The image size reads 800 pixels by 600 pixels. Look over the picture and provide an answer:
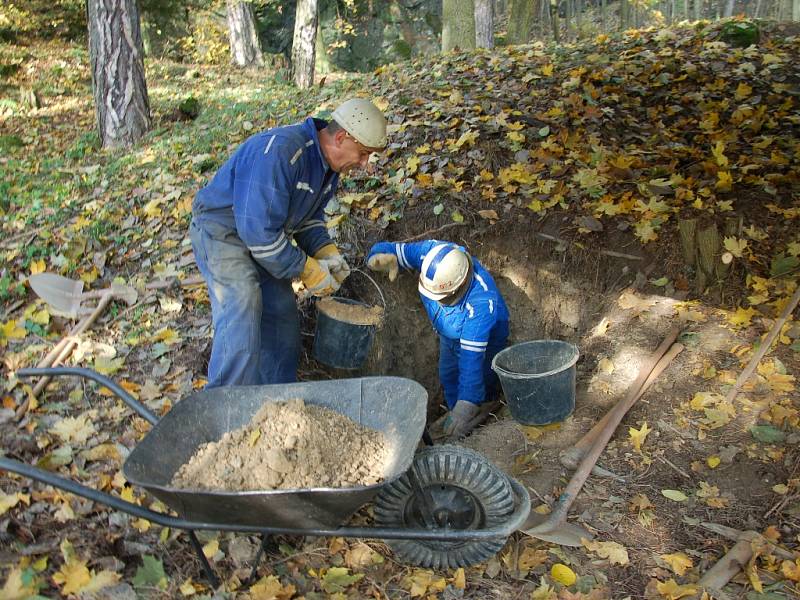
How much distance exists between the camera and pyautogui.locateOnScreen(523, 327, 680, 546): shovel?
119 inches

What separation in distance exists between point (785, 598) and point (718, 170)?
3954mm

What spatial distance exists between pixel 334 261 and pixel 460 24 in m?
8.34

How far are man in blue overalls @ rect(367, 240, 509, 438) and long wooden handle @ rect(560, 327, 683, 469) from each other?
3.30 feet

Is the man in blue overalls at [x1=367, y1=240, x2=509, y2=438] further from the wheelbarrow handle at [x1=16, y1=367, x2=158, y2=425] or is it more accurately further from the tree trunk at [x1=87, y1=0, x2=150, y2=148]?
the tree trunk at [x1=87, y1=0, x2=150, y2=148]

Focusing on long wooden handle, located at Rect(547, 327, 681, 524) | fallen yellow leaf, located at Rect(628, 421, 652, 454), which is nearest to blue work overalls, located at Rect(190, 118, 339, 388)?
long wooden handle, located at Rect(547, 327, 681, 524)

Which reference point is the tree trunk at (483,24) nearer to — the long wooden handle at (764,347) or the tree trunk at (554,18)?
the tree trunk at (554,18)

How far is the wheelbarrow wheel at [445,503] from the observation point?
2.86 metres

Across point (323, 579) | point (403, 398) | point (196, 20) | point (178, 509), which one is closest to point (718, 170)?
point (403, 398)

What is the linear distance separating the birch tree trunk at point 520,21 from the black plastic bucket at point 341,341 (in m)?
11.1

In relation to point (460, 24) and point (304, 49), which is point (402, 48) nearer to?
point (460, 24)

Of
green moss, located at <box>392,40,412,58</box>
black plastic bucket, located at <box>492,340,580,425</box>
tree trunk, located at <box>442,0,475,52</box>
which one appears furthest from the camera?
green moss, located at <box>392,40,412,58</box>

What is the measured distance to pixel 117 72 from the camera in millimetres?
7480

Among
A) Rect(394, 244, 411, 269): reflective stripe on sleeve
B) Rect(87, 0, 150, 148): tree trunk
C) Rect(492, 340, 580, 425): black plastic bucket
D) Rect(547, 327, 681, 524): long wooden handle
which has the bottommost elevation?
Rect(547, 327, 681, 524): long wooden handle

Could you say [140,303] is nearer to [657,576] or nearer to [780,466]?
[657,576]
